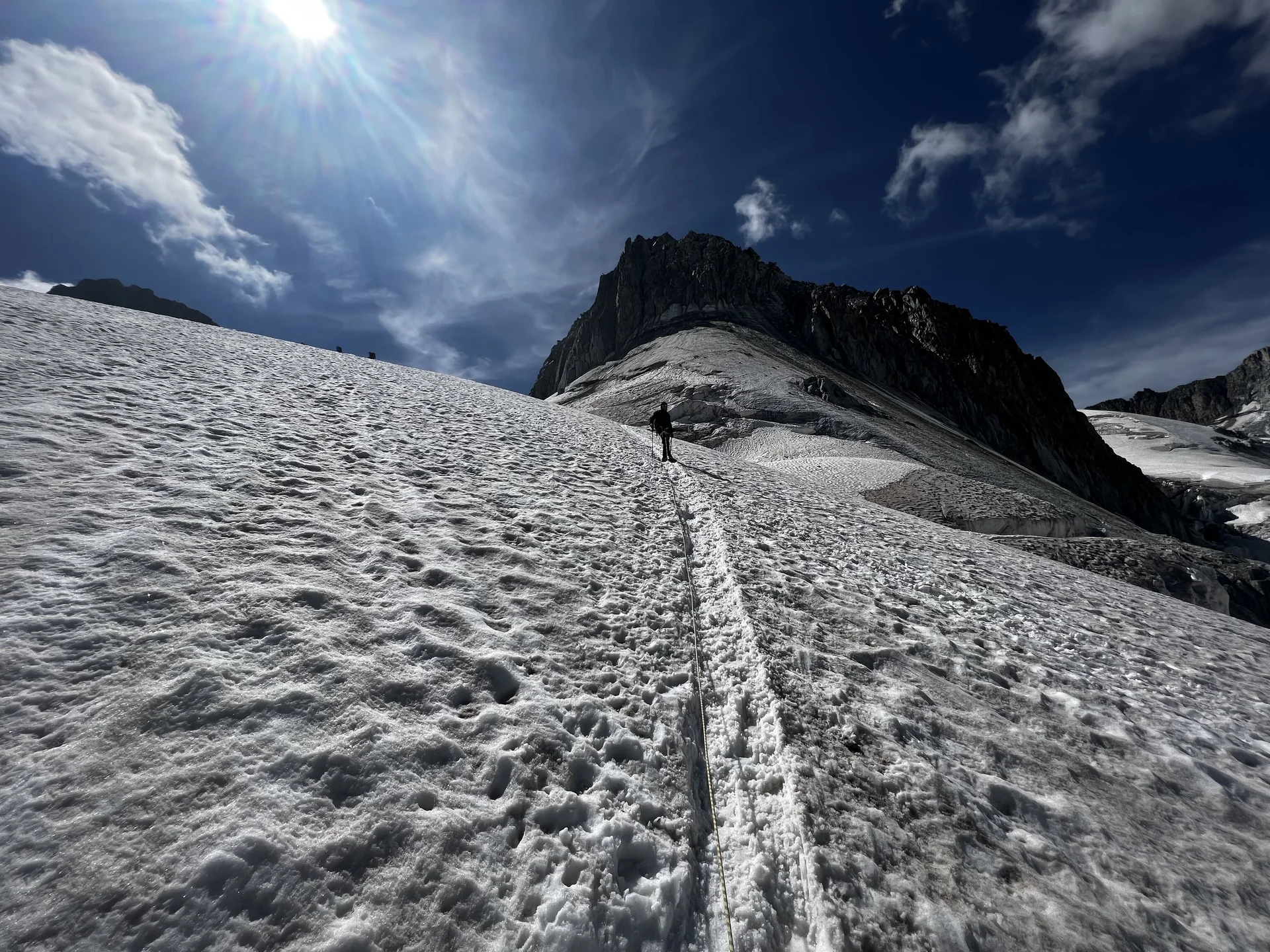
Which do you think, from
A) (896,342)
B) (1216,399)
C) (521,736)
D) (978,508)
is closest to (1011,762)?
(521,736)

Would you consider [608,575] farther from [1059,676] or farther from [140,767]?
[1059,676]

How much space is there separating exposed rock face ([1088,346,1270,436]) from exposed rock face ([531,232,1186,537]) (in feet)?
394

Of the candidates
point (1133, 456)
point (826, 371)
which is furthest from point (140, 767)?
point (1133, 456)

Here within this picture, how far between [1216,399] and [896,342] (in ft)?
601

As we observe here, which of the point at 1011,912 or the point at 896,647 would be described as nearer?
the point at 1011,912

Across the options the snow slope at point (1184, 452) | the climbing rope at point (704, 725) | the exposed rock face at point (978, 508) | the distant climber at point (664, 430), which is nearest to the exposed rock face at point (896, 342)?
the snow slope at point (1184, 452)

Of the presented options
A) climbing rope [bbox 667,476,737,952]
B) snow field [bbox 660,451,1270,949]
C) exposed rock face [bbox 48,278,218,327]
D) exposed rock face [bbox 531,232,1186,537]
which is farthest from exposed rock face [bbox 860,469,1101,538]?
exposed rock face [bbox 48,278,218,327]

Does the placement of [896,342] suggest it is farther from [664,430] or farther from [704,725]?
[704,725]

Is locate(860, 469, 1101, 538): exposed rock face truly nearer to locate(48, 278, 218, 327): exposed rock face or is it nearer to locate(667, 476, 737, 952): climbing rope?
locate(667, 476, 737, 952): climbing rope

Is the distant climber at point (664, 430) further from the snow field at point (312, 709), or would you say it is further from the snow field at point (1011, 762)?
the snow field at point (312, 709)

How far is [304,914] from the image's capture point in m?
2.08

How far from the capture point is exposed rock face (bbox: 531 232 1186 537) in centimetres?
6756

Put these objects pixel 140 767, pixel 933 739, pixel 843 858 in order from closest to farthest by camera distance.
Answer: pixel 140 767
pixel 843 858
pixel 933 739

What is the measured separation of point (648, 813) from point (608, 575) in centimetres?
315
